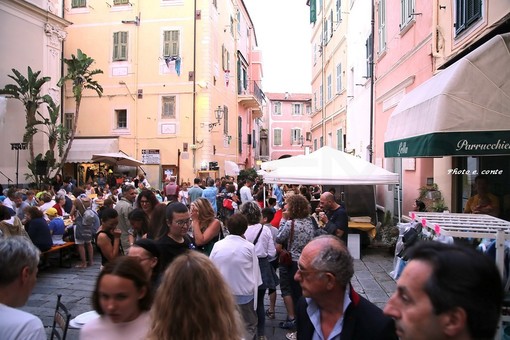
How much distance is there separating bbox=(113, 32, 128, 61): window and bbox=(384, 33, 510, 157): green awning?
76.3ft

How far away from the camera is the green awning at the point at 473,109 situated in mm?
4988

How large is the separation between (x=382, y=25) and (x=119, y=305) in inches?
525

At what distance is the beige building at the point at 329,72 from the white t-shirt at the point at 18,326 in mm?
19227

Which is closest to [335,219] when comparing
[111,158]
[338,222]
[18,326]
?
[338,222]

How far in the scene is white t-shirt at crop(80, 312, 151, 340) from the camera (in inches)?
90.4

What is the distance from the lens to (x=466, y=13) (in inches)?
272

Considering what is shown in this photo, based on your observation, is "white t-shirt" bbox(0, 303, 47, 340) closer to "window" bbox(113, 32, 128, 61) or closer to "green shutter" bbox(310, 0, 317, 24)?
"window" bbox(113, 32, 128, 61)

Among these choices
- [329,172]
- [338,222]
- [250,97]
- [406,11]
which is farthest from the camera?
[250,97]

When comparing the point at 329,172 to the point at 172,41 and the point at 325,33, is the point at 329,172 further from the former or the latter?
the point at 172,41

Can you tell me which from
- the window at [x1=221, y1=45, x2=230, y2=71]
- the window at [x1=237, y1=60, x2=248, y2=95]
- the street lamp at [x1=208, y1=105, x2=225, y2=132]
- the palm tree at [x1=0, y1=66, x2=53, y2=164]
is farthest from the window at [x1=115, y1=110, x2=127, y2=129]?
the window at [x1=237, y1=60, x2=248, y2=95]

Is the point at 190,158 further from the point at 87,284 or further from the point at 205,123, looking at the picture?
the point at 87,284

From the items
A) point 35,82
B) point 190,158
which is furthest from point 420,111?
point 190,158

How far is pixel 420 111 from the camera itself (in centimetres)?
607

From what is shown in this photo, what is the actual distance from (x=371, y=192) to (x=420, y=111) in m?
6.42
